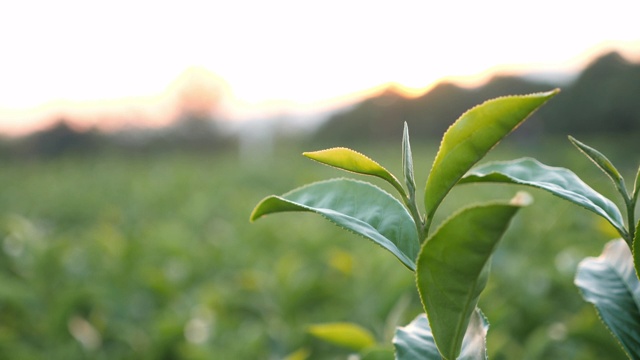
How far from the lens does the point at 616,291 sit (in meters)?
0.68

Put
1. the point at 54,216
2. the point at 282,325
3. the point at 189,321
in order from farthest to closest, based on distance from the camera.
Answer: the point at 54,216 → the point at 282,325 → the point at 189,321

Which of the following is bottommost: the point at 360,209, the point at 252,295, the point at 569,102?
the point at 569,102

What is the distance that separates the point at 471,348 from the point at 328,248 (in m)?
2.01

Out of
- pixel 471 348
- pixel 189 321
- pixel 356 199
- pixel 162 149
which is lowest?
pixel 162 149

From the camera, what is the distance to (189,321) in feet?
4.89

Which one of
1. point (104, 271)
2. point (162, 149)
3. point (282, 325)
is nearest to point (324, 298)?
point (282, 325)

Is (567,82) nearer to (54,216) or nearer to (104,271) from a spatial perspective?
(54,216)

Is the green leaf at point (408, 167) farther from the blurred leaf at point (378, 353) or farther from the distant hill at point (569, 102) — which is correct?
the distant hill at point (569, 102)

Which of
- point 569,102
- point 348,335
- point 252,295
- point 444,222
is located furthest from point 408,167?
point 569,102

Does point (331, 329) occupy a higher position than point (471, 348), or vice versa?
point (471, 348)

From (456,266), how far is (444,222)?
0.17ft

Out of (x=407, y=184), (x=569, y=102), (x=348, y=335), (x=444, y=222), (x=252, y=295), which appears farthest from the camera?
(x=569, y=102)

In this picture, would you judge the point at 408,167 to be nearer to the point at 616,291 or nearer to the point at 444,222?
the point at 444,222

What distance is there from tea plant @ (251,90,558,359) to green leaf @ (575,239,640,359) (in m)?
0.17
